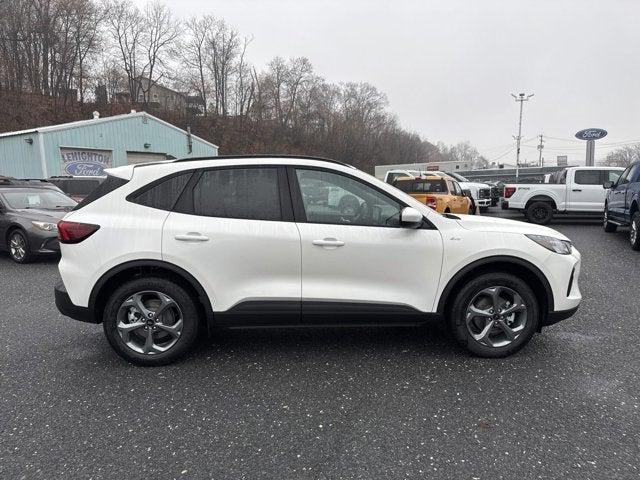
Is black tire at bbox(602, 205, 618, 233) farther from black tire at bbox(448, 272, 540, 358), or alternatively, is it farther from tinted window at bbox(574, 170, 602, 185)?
black tire at bbox(448, 272, 540, 358)

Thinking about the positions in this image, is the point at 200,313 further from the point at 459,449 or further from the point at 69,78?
the point at 69,78

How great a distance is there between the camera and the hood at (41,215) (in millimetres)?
8211

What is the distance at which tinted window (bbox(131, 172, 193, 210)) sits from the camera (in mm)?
3537

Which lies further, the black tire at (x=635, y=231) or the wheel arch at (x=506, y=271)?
the black tire at (x=635, y=231)

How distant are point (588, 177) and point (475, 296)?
12457 millimetres

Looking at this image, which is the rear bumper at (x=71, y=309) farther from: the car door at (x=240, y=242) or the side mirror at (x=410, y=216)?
the side mirror at (x=410, y=216)

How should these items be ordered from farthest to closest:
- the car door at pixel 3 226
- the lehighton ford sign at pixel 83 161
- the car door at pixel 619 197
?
the lehighton ford sign at pixel 83 161 → the car door at pixel 619 197 → the car door at pixel 3 226

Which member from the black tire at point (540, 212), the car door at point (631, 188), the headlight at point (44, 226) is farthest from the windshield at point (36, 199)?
the black tire at point (540, 212)

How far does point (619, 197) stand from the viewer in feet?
33.8

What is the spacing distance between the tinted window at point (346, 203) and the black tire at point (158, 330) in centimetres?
123

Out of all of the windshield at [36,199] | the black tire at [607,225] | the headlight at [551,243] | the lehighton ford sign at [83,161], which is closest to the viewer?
the headlight at [551,243]

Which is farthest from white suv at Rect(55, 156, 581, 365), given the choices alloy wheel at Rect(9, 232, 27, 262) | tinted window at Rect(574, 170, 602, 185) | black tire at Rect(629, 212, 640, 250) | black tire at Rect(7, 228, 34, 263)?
tinted window at Rect(574, 170, 602, 185)

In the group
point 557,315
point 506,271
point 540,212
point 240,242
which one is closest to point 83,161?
point 540,212

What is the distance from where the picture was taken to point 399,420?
2846 millimetres
